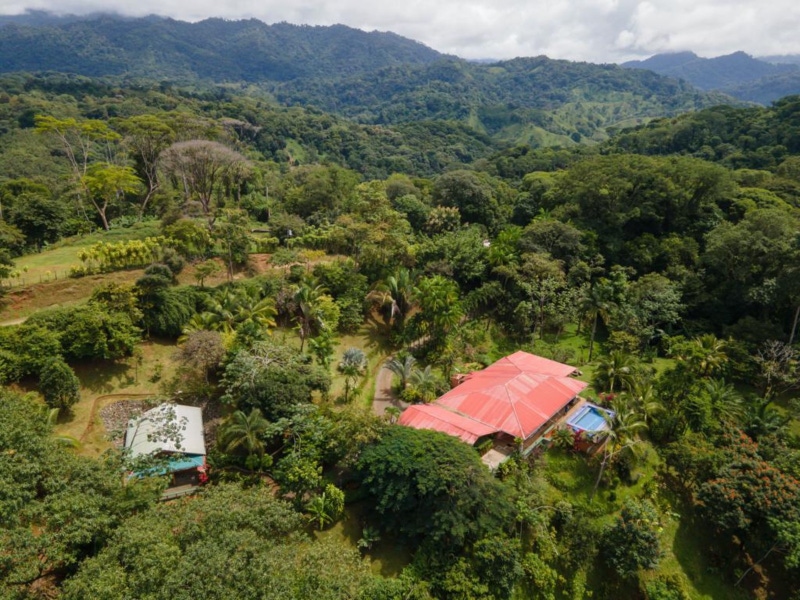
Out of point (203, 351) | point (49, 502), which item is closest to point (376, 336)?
point (203, 351)

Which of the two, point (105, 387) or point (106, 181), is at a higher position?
point (106, 181)

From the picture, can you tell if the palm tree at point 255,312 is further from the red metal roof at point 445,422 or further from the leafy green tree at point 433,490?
the leafy green tree at point 433,490

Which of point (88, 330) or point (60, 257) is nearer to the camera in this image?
point (88, 330)

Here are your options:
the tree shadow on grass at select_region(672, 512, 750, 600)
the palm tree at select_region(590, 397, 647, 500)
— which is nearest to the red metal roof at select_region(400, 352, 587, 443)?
the palm tree at select_region(590, 397, 647, 500)

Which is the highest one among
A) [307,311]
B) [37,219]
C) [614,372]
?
[37,219]

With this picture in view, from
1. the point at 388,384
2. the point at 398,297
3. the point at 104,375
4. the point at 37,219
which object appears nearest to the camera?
the point at 104,375

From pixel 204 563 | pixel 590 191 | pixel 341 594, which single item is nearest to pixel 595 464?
pixel 341 594

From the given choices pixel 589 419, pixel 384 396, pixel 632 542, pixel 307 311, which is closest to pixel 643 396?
pixel 589 419

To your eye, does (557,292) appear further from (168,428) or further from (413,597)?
(168,428)

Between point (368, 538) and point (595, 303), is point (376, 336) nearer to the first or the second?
point (595, 303)

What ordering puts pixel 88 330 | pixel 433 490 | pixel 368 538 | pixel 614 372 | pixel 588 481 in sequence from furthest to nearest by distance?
pixel 614 372 → pixel 588 481 → pixel 88 330 → pixel 368 538 → pixel 433 490
